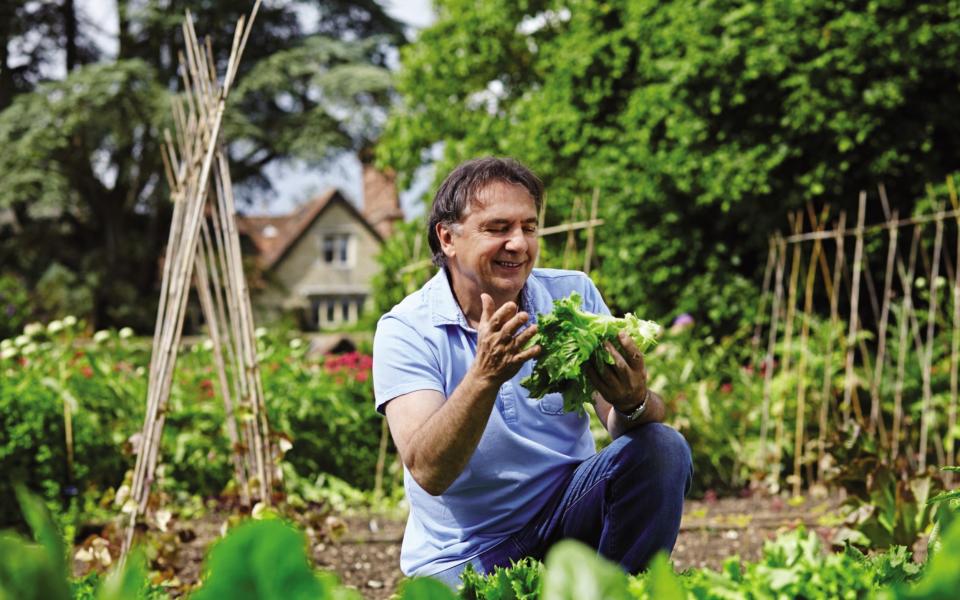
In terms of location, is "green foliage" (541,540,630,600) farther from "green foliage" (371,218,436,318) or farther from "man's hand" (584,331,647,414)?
"green foliage" (371,218,436,318)

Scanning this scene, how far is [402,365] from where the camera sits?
2.41m

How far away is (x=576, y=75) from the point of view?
10.6m

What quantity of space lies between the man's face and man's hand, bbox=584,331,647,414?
37 centimetres

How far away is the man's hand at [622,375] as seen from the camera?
2.22 metres

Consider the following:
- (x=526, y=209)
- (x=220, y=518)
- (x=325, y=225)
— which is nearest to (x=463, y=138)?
(x=220, y=518)

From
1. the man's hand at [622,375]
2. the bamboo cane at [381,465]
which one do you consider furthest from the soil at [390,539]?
the man's hand at [622,375]

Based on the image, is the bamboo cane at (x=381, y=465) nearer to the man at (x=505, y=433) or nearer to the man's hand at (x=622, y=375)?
the man at (x=505, y=433)

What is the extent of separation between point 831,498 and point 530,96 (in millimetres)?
6841

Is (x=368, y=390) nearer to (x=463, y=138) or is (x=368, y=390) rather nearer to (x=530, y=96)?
(x=530, y=96)

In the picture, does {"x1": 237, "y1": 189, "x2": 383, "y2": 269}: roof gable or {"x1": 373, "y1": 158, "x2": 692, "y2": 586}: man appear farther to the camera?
{"x1": 237, "y1": 189, "x2": 383, "y2": 269}: roof gable

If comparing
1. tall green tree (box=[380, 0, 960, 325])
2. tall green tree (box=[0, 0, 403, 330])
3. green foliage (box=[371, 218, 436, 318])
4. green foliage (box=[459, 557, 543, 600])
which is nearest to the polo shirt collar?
green foliage (box=[459, 557, 543, 600])

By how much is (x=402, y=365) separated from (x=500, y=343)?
0.43 m

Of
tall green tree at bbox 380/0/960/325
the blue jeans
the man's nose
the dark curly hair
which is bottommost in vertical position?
the blue jeans

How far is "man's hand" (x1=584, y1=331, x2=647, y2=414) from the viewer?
2.22 metres
